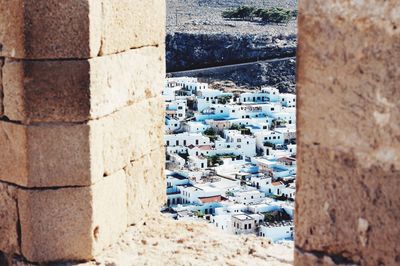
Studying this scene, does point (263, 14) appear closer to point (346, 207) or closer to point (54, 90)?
point (54, 90)

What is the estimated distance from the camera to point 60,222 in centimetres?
364

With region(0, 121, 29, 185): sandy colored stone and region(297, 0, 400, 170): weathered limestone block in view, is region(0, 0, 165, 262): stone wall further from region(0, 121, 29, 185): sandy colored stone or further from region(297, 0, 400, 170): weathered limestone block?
region(297, 0, 400, 170): weathered limestone block

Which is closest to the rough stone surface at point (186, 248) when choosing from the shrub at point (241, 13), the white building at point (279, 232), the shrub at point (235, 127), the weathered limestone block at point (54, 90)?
the weathered limestone block at point (54, 90)

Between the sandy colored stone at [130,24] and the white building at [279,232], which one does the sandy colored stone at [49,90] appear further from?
the white building at [279,232]

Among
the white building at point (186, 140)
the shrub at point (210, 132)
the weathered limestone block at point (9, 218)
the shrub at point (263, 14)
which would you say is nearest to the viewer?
the weathered limestone block at point (9, 218)

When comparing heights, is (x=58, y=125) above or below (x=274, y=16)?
below

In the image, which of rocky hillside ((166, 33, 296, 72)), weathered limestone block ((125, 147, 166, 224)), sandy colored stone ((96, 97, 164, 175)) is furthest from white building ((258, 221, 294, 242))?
rocky hillside ((166, 33, 296, 72))

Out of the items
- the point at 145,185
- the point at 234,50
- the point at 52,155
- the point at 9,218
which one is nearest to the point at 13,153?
the point at 52,155

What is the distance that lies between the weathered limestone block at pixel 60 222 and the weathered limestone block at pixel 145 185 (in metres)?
0.39

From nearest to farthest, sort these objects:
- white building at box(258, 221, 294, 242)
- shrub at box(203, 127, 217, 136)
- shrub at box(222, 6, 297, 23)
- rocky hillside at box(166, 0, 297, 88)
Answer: white building at box(258, 221, 294, 242)
shrub at box(203, 127, 217, 136)
rocky hillside at box(166, 0, 297, 88)
shrub at box(222, 6, 297, 23)

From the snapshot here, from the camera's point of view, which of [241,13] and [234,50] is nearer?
[234,50]

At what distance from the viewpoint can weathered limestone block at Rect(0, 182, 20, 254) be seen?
3727 millimetres

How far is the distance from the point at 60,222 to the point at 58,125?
0.47 m

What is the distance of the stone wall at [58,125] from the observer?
3.56m
